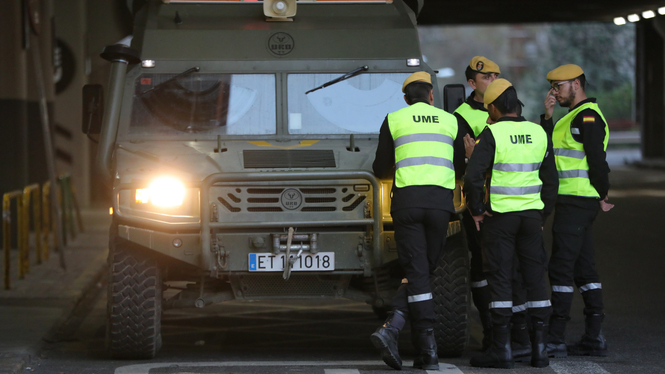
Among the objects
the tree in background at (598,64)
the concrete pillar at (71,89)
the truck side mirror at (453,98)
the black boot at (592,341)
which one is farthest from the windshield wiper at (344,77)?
the tree in background at (598,64)

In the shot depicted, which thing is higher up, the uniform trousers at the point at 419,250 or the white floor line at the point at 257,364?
the uniform trousers at the point at 419,250

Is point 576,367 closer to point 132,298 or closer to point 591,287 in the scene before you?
point 591,287

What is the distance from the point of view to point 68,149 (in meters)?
20.8

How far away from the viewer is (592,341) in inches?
276

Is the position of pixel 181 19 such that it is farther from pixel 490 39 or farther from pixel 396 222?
pixel 490 39

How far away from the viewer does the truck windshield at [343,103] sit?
24.5 feet

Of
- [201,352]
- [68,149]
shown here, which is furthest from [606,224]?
[68,149]

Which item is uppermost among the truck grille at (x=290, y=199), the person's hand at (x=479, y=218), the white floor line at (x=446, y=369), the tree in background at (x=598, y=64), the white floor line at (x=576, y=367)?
the tree in background at (x=598, y=64)

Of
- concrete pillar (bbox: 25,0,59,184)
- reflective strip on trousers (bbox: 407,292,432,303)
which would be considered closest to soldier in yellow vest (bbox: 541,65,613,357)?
reflective strip on trousers (bbox: 407,292,432,303)

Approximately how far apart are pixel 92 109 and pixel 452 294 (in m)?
3.13

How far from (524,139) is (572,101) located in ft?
2.74

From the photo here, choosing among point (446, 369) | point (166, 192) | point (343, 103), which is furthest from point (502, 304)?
point (166, 192)

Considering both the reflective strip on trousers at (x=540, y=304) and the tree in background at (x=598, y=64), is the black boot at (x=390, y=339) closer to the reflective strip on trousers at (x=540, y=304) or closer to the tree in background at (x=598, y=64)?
the reflective strip on trousers at (x=540, y=304)

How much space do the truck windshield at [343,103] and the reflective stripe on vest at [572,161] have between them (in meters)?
1.26
